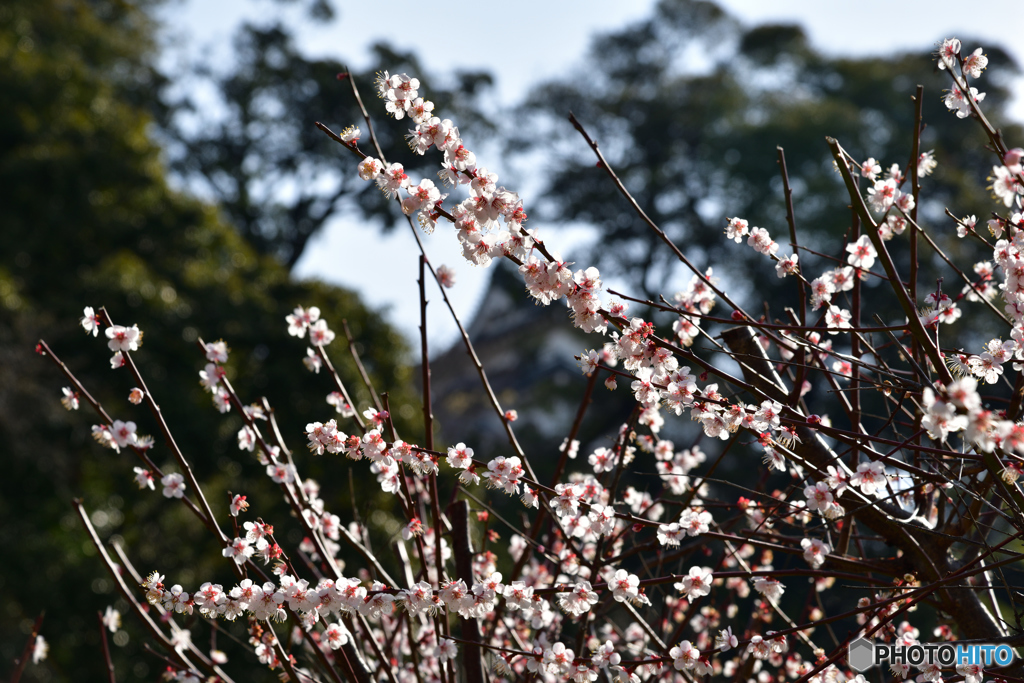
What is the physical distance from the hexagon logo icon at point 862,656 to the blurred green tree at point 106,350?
4.99 meters

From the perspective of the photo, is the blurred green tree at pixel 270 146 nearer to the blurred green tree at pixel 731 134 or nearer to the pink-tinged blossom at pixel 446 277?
the blurred green tree at pixel 731 134

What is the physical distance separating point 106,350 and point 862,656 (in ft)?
24.1

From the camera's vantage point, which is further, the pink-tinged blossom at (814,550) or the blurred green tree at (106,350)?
the blurred green tree at (106,350)

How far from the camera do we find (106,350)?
25.0 ft

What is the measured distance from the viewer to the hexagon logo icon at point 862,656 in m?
2.21

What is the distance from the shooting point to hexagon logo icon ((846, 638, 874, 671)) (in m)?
2.21

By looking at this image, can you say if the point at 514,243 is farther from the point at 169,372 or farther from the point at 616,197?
the point at 616,197

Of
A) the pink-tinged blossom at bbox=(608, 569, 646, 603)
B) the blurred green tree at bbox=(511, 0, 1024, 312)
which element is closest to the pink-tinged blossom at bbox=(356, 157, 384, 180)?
the pink-tinged blossom at bbox=(608, 569, 646, 603)

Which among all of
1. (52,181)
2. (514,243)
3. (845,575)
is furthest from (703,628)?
(52,181)

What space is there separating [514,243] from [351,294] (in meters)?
7.76

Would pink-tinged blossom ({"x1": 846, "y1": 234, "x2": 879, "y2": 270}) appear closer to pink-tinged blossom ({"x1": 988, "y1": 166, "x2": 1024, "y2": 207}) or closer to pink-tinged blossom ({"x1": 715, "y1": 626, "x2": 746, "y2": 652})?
pink-tinged blossom ({"x1": 988, "y1": 166, "x2": 1024, "y2": 207})

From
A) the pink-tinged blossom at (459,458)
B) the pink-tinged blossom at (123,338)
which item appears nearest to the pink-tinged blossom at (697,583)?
the pink-tinged blossom at (459,458)

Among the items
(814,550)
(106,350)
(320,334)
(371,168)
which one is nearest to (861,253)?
(814,550)

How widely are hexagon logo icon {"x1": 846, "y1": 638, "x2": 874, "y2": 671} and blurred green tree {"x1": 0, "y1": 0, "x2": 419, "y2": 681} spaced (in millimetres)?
4988
